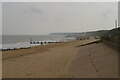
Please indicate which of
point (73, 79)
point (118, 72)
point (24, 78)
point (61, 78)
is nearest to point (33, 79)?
point (24, 78)

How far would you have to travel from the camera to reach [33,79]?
33.6 ft

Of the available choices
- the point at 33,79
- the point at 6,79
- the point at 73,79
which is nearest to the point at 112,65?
the point at 73,79

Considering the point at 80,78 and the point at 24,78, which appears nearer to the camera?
the point at 80,78

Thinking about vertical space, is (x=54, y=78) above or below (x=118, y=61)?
below

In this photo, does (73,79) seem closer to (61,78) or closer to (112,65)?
(61,78)

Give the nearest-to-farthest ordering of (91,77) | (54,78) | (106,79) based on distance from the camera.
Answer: (106,79)
(91,77)
(54,78)

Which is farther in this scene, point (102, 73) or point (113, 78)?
point (102, 73)

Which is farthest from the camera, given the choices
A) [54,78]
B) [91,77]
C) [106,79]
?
[54,78]

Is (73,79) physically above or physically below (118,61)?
below

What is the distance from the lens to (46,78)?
10367 millimetres

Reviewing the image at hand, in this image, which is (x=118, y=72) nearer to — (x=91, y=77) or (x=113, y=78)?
(x=113, y=78)

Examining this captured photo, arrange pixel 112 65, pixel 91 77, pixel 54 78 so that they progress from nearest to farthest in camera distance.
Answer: pixel 91 77 < pixel 54 78 < pixel 112 65

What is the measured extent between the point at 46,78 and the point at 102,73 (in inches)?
123

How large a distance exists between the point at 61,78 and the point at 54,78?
1.31ft
